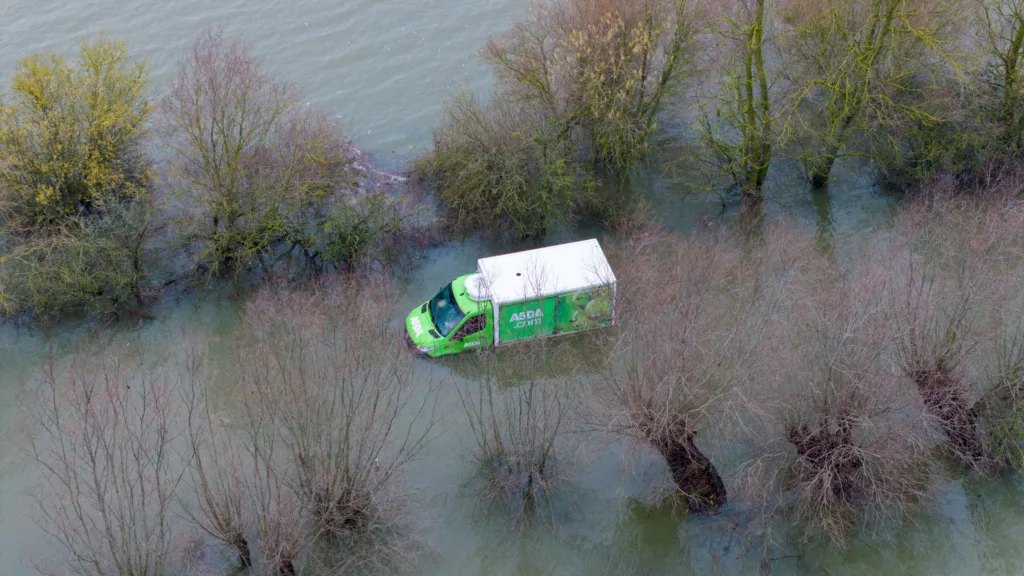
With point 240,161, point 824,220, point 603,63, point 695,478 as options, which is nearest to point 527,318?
point 695,478

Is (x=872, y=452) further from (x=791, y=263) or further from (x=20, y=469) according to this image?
(x=20, y=469)

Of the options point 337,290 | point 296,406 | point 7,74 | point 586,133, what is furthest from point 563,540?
point 7,74

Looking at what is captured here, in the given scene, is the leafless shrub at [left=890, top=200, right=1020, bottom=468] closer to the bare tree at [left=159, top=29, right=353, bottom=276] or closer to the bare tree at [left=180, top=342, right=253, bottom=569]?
the bare tree at [left=180, top=342, right=253, bottom=569]

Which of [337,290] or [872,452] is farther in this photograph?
[337,290]

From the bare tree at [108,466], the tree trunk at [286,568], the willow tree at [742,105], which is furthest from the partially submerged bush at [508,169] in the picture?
the tree trunk at [286,568]

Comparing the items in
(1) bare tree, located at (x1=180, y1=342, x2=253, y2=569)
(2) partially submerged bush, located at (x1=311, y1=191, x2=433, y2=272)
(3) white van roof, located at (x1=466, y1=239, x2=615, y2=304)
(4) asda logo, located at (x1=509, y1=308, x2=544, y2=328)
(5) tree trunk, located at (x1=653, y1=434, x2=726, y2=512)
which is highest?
(2) partially submerged bush, located at (x1=311, y1=191, x2=433, y2=272)

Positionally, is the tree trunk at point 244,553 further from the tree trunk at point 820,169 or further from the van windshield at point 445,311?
the tree trunk at point 820,169

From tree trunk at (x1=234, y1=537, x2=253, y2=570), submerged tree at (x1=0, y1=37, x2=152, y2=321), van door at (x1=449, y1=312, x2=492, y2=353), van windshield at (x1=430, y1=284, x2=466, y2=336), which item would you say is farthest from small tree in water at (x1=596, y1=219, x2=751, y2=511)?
submerged tree at (x1=0, y1=37, x2=152, y2=321)

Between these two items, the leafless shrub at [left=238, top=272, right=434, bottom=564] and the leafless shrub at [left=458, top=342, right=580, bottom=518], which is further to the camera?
the leafless shrub at [left=458, top=342, right=580, bottom=518]
